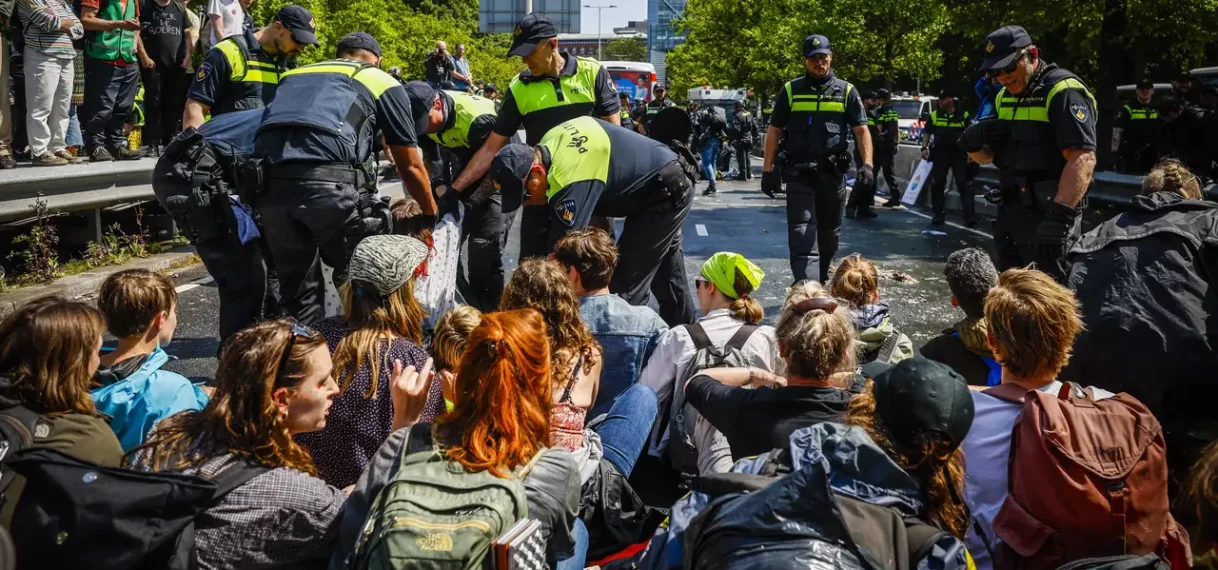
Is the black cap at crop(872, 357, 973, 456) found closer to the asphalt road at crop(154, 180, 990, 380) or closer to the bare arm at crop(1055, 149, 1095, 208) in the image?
the bare arm at crop(1055, 149, 1095, 208)

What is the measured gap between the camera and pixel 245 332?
9.21 feet

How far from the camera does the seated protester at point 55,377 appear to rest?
2.71 meters

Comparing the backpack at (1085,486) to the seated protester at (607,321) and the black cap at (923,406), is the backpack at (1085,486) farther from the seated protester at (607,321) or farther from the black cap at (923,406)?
the seated protester at (607,321)

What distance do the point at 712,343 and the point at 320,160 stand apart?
7.31ft

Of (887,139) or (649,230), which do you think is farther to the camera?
(887,139)

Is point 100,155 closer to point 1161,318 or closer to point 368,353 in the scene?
point 368,353

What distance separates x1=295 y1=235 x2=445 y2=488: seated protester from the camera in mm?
3318

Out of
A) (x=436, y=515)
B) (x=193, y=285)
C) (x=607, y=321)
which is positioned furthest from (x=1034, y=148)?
(x=193, y=285)

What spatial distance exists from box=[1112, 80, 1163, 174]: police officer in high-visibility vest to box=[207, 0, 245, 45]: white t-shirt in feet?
36.7

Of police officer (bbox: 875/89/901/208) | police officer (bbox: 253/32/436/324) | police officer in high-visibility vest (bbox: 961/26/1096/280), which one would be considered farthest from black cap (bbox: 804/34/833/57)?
police officer (bbox: 875/89/901/208)

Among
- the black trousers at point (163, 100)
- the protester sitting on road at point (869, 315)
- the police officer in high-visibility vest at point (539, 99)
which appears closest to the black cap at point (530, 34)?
the police officer in high-visibility vest at point (539, 99)

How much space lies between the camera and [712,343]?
4273 millimetres

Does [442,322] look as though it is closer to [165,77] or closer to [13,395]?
[13,395]

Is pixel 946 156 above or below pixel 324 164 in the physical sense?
below
